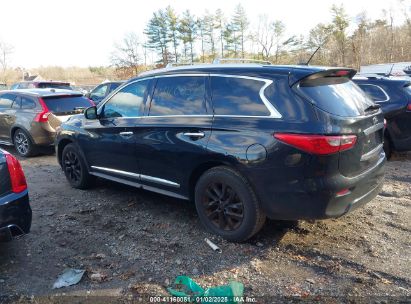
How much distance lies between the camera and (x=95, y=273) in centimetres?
347

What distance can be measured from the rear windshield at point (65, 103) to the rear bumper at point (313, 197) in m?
6.36

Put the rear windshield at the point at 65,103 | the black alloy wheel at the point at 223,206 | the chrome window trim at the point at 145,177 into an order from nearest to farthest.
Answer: the black alloy wheel at the point at 223,206, the chrome window trim at the point at 145,177, the rear windshield at the point at 65,103

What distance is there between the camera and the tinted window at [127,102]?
473 cm

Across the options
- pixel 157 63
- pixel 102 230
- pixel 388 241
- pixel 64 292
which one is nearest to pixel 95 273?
pixel 64 292

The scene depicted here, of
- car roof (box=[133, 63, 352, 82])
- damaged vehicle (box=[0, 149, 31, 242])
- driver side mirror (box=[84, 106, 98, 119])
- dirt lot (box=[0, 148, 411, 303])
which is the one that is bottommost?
dirt lot (box=[0, 148, 411, 303])

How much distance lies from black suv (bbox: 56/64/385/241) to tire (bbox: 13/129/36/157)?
15.2ft

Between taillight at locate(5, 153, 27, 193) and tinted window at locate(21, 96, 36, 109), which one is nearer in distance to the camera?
taillight at locate(5, 153, 27, 193)

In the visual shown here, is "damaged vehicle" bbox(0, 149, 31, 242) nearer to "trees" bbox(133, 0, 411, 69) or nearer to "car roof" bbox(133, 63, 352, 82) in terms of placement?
"car roof" bbox(133, 63, 352, 82)

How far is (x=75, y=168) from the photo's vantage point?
5906 millimetres

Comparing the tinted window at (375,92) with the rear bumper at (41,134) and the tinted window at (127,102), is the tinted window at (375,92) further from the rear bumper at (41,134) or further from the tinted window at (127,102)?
the rear bumper at (41,134)

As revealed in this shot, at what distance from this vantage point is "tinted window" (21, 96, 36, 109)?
27.9 feet

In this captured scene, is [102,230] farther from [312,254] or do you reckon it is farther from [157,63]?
[157,63]

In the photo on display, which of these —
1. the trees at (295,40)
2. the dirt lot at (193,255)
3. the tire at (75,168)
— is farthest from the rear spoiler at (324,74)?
the trees at (295,40)

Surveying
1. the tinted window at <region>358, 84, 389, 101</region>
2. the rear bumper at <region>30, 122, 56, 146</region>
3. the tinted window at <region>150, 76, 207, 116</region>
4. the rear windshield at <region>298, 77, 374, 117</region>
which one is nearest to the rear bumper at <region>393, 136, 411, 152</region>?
the tinted window at <region>358, 84, 389, 101</region>
